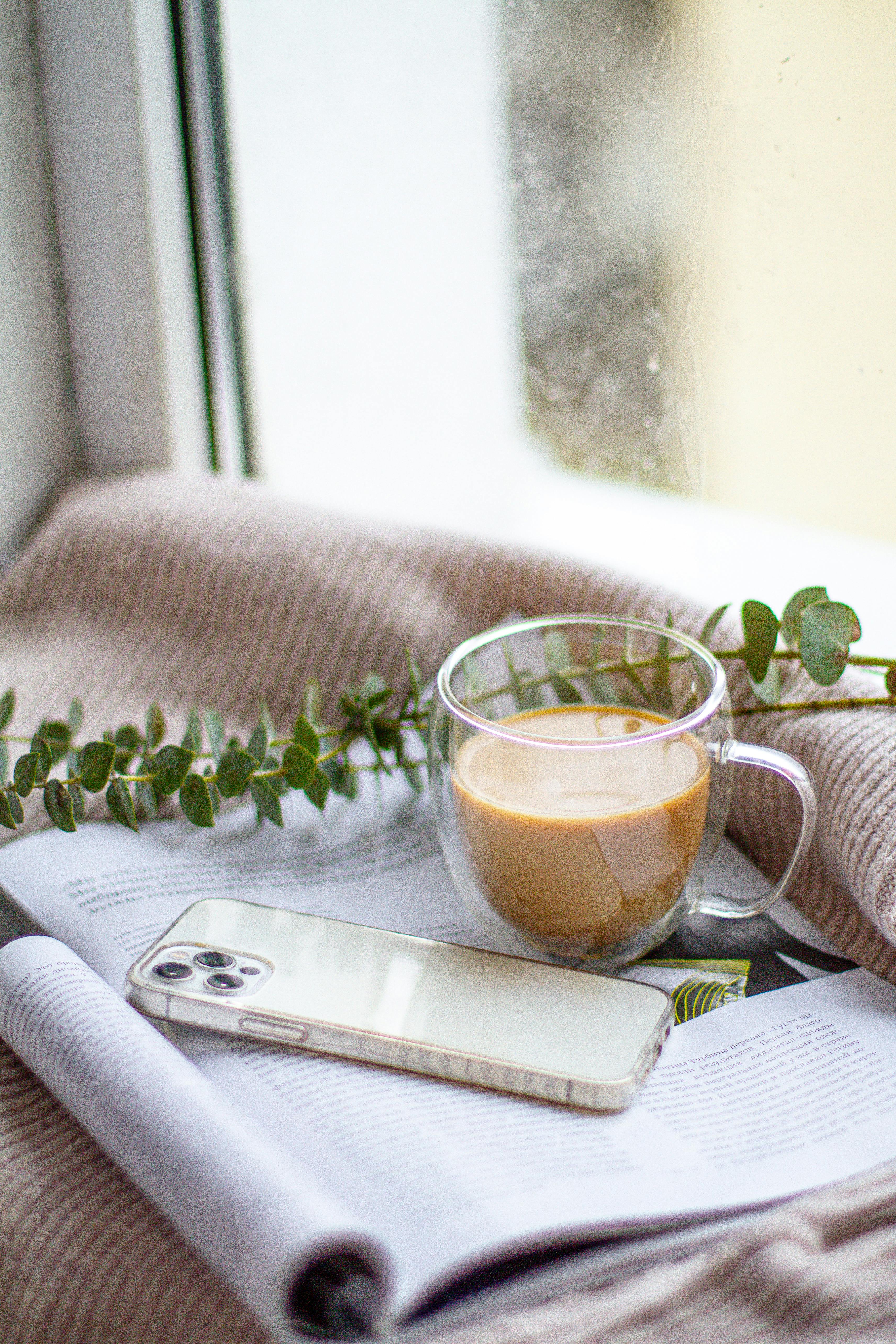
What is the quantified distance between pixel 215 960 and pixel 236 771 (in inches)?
4.0

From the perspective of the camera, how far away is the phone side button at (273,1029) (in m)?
0.39

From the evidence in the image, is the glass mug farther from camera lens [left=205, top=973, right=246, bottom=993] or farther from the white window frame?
the white window frame

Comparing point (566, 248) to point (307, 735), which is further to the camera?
point (566, 248)

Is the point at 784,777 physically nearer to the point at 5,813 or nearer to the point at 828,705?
the point at 828,705

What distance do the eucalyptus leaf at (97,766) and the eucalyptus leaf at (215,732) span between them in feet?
0.19

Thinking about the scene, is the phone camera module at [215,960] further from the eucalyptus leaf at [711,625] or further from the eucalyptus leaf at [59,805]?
the eucalyptus leaf at [711,625]

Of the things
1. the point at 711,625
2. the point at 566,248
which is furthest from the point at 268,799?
the point at 566,248

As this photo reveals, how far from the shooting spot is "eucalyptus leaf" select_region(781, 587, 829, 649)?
1.57 feet

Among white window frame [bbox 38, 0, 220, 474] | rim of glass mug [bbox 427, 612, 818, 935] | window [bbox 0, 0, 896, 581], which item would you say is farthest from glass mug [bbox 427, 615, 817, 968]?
white window frame [bbox 38, 0, 220, 474]

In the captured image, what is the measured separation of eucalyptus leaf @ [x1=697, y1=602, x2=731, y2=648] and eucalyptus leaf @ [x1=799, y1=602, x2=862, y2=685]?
0.05m

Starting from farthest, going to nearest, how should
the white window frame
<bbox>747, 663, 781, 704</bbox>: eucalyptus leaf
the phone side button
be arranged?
the white window frame → <bbox>747, 663, 781, 704</bbox>: eucalyptus leaf → the phone side button

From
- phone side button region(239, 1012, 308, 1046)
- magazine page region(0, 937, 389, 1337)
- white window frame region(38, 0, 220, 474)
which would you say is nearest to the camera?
magazine page region(0, 937, 389, 1337)

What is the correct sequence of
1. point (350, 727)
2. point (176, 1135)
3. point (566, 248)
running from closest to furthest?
point (176, 1135) → point (350, 727) → point (566, 248)

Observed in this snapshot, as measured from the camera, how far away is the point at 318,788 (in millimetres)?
513
